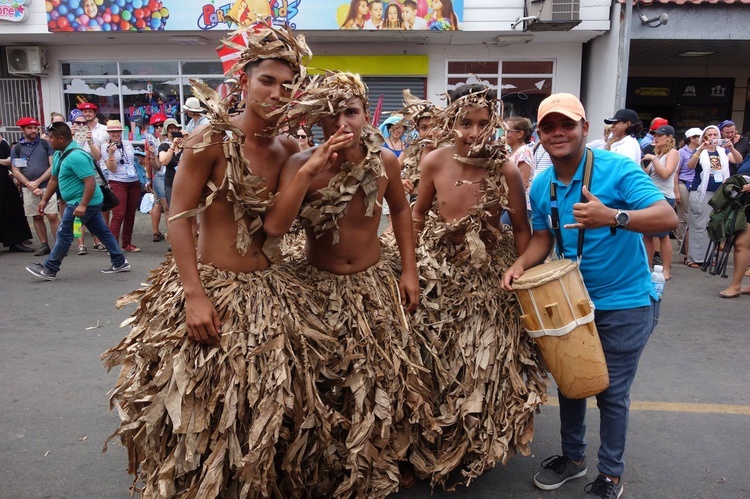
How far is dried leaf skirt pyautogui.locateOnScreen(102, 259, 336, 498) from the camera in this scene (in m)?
2.65

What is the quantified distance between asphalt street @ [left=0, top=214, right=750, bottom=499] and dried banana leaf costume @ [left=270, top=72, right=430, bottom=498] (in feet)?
1.71

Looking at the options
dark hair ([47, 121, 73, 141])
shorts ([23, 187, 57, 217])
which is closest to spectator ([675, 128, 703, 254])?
dark hair ([47, 121, 73, 141])

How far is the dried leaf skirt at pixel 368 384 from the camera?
115 inches

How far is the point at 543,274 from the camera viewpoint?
115 inches

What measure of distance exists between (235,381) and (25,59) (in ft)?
49.3

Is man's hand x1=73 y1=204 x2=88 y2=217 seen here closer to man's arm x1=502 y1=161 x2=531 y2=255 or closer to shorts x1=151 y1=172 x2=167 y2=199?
shorts x1=151 y1=172 x2=167 y2=199

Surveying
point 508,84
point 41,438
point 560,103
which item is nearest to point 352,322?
point 560,103

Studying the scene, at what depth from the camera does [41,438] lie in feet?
12.5

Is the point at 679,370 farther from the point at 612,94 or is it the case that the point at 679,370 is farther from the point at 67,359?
the point at 612,94

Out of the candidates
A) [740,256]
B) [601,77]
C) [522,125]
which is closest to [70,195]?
[522,125]

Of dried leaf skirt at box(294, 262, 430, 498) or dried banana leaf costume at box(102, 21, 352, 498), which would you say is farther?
dried leaf skirt at box(294, 262, 430, 498)

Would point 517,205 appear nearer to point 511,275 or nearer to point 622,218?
point 511,275

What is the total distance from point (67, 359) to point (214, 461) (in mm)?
3138

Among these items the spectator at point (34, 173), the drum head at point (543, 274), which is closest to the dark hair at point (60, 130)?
the spectator at point (34, 173)
